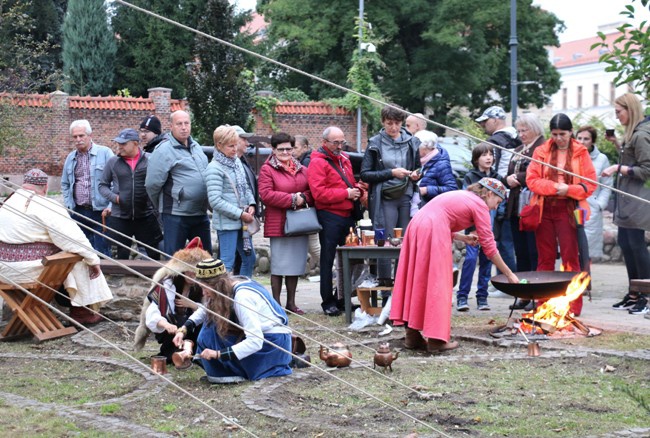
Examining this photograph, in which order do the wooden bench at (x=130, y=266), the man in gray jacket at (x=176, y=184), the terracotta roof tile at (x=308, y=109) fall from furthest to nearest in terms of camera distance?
1. the terracotta roof tile at (x=308, y=109)
2. the man in gray jacket at (x=176, y=184)
3. the wooden bench at (x=130, y=266)

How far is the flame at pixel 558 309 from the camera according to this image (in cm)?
871

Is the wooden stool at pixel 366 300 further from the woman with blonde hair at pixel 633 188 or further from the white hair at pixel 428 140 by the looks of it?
the woman with blonde hair at pixel 633 188

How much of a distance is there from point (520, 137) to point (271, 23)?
32.0 m

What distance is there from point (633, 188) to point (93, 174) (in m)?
5.57

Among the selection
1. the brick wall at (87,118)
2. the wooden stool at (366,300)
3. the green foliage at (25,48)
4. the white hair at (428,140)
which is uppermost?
the green foliage at (25,48)

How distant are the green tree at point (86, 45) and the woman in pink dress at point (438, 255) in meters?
29.7

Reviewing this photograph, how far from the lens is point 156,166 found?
972 centimetres

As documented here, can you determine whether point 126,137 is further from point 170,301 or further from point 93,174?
point 170,301

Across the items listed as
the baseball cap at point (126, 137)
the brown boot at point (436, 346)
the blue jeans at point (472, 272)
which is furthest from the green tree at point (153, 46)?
the brown boot at point (436, 346)

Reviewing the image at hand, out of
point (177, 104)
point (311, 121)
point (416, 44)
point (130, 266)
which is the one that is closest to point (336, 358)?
point (130, 266)

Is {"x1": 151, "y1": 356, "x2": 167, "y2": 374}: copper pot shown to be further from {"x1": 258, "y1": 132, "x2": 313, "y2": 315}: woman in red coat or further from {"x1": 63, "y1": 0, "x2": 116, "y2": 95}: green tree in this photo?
{"x1": 63, "y1": 0, "x2": 116, "y2": 95}: green tree

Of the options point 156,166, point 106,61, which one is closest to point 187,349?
point 156,166

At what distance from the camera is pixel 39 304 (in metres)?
9.12

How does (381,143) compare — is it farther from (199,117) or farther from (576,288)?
(199,117)
